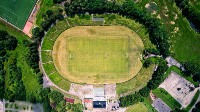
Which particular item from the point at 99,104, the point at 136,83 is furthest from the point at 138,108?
the point at 99,104

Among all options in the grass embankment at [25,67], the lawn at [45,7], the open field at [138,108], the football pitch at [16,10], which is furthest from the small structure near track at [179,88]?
the football pitch at [16,10]

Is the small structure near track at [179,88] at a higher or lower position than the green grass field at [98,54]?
lower

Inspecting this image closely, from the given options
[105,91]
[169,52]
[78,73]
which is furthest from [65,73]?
[169,52]

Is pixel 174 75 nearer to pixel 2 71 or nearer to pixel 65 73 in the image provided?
pixel 65 73

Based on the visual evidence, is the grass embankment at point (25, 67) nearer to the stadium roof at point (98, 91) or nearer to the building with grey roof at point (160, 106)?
the stadium roof at point (98, 91)

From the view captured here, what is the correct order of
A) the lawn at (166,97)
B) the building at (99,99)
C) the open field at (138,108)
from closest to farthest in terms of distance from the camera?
the lawn at (166,97), the building at (99,99), the open field at (138,108)

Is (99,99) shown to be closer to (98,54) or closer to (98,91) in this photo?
(98,91)

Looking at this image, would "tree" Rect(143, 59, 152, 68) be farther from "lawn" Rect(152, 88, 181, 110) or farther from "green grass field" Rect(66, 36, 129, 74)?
"lawn" Rect(152, 88, 181, 110)
